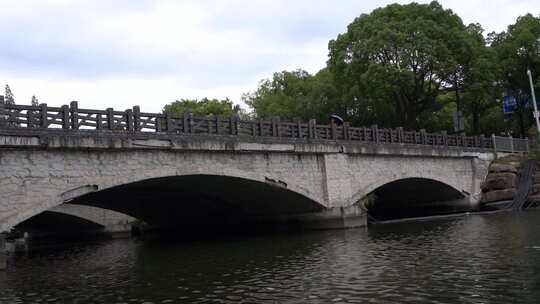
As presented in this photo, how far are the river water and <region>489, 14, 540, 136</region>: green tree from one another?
81.0ft

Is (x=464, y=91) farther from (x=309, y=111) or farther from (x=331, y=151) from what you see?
(x=331, y=151)

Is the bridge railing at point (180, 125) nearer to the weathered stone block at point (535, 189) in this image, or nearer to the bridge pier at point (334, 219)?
the bridge pier at point (334, 219)

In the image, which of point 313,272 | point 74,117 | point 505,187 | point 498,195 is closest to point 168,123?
point 74,117

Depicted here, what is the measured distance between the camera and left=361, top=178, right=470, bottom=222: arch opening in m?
37.2

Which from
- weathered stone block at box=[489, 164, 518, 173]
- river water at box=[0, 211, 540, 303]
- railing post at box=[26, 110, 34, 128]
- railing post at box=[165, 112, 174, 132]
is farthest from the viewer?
weathered stone block at box=[489, 164, 518, 173]

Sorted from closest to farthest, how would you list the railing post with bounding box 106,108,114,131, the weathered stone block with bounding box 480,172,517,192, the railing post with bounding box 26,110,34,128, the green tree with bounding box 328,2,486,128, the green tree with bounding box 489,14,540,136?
the railing post with bounding box 26,110,34,128 < the railing post with bounding box 106,108,114,131 < the weathered stone block with bounding box 480,172,517,192 < the green tree with bounding box 328,2,486,128 < the green tree with bounding box 489,14,540,136

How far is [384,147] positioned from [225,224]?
1001cm

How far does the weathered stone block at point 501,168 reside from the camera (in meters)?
38.2

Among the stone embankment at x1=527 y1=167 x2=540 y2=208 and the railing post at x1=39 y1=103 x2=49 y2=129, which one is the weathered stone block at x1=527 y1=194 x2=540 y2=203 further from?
the railing post at x1=39 y1=103 x2=49 y2=129

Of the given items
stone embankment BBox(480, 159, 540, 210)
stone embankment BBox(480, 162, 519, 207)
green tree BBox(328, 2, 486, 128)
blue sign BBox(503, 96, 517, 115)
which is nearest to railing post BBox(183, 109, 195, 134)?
green tree BBox(328, 2, 486, 128)

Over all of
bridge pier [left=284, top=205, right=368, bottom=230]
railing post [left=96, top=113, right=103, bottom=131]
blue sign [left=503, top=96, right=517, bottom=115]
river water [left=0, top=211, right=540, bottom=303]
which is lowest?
river water [left=0, top=211, right=540, bottom=303]

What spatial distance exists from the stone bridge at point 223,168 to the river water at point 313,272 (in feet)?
9.40

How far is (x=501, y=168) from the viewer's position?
128ft

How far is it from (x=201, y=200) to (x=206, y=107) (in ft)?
130
